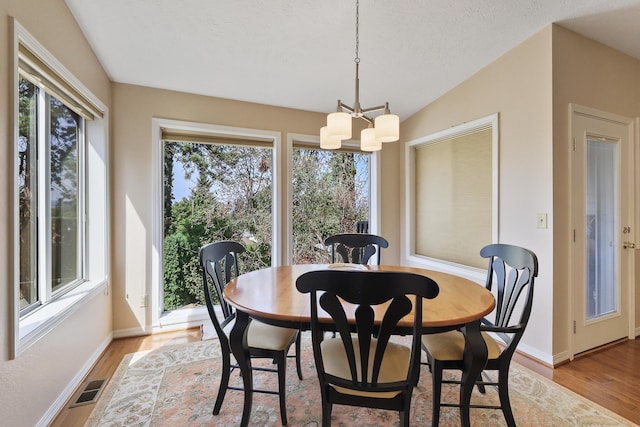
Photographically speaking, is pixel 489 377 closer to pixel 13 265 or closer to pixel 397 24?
pixel 397 24

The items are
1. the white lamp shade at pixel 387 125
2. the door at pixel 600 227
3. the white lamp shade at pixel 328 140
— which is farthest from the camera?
the door at pixel 600 227

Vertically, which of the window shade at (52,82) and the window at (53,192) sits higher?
the window shade at (52,82)

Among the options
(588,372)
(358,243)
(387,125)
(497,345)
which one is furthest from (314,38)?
(588,372)

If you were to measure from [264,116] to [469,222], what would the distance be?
248 centimetres

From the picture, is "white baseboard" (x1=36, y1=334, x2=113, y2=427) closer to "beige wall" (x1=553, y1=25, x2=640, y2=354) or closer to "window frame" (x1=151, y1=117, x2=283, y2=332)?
"window frame" (x1=151, y1=117, x2=283, y2=332)

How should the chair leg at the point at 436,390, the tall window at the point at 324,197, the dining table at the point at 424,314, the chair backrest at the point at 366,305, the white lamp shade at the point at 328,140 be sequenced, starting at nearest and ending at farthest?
the chair backrest at the point at 366,305, the dining table at the point at 424,314, the chair leg at the point at 436,390, the white lamp shade at the point at 328,140, the tall window at the point at 324,197

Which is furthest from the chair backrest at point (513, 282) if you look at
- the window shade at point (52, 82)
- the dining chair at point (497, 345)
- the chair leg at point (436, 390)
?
the window shade at point (52, 82)

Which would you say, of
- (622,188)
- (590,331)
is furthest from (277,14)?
(590,331)

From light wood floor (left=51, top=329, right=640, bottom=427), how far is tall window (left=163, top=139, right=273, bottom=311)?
0.47m

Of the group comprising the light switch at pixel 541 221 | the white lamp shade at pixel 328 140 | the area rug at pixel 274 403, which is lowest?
the area rug at pixel 274 403

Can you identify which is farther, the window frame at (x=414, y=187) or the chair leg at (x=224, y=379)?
the window frame at (x=414, y=187)

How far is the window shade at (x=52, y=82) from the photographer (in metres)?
1.53

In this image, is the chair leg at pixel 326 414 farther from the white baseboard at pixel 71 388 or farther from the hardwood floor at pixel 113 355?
the white baseboard at pixel 71 388

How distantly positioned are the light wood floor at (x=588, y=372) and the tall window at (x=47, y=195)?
689 mm
